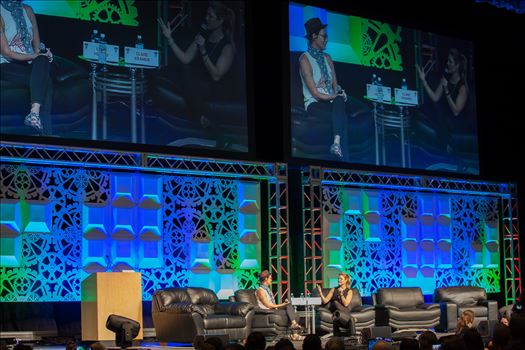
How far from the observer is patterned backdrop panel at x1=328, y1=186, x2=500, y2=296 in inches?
607

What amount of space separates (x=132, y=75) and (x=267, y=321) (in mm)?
3980

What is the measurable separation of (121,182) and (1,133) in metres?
1.86

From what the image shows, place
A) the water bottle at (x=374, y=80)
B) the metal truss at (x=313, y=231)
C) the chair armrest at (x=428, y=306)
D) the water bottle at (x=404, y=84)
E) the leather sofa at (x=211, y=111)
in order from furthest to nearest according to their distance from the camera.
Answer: the water bottle at (x=404, y=84), the water bottle at (x=374, y=80), the chair armrest at (x=428, y=306), the metal truss at (x=313, y=231), the leather sofa at (x=211, y=111)

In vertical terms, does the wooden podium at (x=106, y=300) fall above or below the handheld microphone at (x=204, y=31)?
below

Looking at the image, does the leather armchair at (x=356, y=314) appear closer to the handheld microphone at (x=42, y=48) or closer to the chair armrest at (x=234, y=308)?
the chair armrest at (x=234, y=308)

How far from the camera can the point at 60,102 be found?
42.3 ft

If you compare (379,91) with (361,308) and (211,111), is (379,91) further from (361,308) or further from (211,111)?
(361,308)

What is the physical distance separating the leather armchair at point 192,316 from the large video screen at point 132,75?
233 cm

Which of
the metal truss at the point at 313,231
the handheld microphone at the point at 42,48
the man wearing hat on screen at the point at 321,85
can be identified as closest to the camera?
the handheld microphone at the point at 42,48

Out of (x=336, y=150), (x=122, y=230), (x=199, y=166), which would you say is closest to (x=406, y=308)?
(x=336, y=150)

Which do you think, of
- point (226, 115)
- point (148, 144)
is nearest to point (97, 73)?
point (148, 144)

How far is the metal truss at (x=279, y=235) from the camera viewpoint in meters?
14.3

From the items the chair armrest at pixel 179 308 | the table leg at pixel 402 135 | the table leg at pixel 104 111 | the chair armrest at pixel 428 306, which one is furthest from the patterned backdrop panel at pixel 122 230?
the table leg at pixel 402 135

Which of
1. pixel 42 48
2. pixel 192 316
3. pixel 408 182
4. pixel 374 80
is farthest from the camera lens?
pixel 374 80
